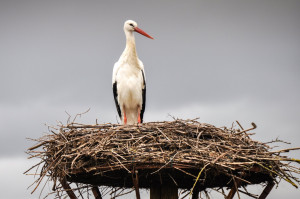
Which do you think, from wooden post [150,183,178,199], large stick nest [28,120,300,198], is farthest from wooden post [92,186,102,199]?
wooden post [150,183,178,199]

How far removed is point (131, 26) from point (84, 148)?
4146mm

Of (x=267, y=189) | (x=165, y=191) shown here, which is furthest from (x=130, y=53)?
(x=267, y=189)

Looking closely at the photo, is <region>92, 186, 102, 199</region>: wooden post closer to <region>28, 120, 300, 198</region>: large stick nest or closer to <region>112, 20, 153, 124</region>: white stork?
<region>28, 120, 300, 198</region>: large stick nest

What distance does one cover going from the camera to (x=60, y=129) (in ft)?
20.6

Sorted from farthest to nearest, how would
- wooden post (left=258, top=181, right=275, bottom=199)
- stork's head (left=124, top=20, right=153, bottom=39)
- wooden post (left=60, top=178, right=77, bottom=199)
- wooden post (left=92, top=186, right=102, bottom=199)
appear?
stork's head (left=124, top=20, right=153, bottom=39), wooden post (left=92, top=186, right=102, bottom=199), wooden post (left=258, top=181, right=275, bottom=199), wooden post (left=60, top=178, right=77, bottom=199)

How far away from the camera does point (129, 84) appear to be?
884cm

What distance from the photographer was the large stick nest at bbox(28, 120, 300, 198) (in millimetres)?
5414

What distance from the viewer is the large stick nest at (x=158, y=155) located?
5.41 metres

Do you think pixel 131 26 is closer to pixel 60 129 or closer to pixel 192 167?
pixel 60 129

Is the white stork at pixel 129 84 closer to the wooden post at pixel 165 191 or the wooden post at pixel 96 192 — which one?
the wooden post at pixel 96 192

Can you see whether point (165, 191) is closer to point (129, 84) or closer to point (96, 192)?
point (96, 192)

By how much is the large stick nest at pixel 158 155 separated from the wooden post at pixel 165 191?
0.08 metres

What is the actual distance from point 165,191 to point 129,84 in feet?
9.87

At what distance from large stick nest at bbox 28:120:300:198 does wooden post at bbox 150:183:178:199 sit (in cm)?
8
